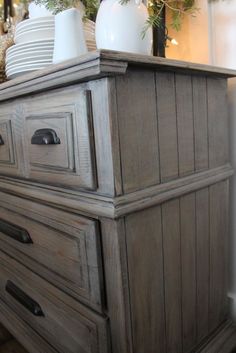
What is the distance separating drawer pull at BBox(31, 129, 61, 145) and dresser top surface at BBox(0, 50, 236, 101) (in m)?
0.09

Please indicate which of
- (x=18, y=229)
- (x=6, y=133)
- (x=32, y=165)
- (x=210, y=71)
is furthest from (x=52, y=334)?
(x=210, y=71)

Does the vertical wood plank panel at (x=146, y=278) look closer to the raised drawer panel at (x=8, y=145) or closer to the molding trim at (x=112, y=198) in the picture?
the molding trim at (x=112, y=198)

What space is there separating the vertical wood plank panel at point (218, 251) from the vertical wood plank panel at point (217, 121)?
0.08 metres

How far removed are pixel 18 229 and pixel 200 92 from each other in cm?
63

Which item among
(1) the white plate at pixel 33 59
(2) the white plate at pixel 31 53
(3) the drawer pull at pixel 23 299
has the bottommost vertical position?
(3) the drawer pull at pixel 23 299

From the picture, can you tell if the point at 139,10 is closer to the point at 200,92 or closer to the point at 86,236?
the point at 200,92

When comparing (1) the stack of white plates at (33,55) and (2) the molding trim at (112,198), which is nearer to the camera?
(2) the molding trim at (112,198)

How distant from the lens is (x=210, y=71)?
75 centimetres

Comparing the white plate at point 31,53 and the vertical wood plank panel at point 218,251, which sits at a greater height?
the white plate at point 31,53

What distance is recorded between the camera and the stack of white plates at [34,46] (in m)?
0.81

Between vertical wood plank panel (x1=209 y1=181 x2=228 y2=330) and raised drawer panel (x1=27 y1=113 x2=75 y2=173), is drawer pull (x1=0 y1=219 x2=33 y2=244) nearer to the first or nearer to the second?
raised drawer panel (x1=27 y1=113 x2=75 y2=173)

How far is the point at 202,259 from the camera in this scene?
835 mm

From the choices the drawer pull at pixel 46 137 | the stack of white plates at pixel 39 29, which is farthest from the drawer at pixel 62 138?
the stack of white plates at pixel 39 29

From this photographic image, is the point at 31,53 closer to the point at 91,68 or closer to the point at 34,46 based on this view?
the point at 34,46
